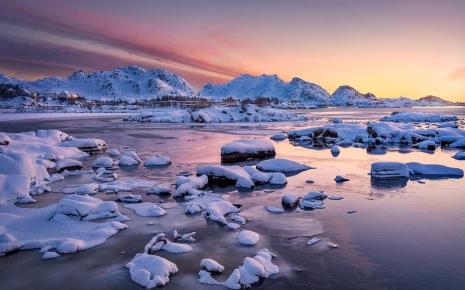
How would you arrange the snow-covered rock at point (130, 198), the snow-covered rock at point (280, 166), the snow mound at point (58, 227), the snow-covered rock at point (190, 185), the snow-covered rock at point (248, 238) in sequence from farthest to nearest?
the snow-covered rock at point (280, 166), the snow-covered rock at point (190, 185), the snow-covered rock at point (130, 198), the snow-covered rock at point (248, 238), the snow mound at point (58, 227)

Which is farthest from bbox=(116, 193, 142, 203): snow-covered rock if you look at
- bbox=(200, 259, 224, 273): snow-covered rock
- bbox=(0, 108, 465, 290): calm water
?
bbox=(200, 259, 224, 273): snow-covered rock

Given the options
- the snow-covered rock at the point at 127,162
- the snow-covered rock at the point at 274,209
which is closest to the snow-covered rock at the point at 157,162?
the snow-covered rock at the point at 127,162

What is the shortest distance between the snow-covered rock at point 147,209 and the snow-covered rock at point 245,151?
9.23m

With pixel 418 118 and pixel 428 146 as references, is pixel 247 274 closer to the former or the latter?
pixel 428 146

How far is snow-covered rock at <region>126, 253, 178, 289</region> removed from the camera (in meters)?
6.10

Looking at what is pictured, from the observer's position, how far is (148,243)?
307 inches

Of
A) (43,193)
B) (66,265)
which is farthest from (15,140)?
(66,265)

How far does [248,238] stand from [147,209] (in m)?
3.55

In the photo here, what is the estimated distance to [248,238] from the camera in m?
7.95

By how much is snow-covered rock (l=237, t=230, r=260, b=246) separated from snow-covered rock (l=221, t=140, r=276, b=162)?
1133 cm

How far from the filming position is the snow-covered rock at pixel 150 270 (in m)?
6.10

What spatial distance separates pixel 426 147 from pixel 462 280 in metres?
22.6

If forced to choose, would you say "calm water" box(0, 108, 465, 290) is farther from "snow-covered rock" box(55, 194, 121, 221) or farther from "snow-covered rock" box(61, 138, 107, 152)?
"snow-covered rock" box(61, 138, 107, 152)

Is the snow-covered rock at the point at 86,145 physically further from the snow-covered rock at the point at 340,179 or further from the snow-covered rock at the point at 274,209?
Answer: the snow-covered rock at the point at 274,209
